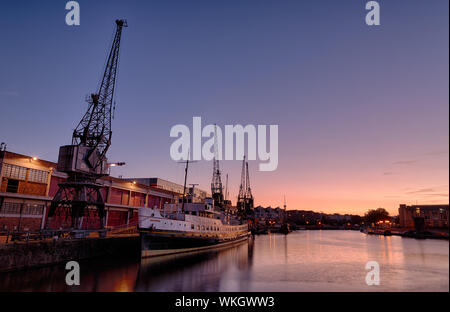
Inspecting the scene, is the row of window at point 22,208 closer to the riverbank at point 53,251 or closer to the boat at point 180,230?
the riverbank at point 53,251

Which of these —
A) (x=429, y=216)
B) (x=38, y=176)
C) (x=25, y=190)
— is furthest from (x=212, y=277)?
(x=429, y=216)

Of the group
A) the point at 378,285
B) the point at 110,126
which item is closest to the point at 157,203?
the point at 110,126

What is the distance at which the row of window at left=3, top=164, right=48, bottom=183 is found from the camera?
130 ft

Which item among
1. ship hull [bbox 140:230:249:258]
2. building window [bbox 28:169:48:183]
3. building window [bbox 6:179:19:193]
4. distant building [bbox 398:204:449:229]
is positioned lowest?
ship hull [bbox 140:230:249:258]

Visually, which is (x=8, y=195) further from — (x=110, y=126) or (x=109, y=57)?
(x=109, y=57)

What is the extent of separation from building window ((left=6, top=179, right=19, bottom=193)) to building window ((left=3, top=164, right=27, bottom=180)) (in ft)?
2.03

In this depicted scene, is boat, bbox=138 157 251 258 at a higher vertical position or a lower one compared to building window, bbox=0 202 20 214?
lower

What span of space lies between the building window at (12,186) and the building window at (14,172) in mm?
618

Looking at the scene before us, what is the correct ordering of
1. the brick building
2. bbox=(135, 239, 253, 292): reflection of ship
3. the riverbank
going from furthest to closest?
1. the brick building
2. the riverbank
3. bbox=(135, 239, 253, 292): reflection of ship

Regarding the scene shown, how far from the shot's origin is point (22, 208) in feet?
136

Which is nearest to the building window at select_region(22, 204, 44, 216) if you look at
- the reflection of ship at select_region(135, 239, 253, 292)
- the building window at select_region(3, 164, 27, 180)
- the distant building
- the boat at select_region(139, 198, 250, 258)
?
the building window at select_region(3, 164, 27, 180)

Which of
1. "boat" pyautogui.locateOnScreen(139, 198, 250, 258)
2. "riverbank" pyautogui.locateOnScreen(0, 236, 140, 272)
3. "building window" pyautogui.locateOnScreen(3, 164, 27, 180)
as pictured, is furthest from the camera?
"building window" pyautogui.locateOnScreen(3, 164, 27, 180)

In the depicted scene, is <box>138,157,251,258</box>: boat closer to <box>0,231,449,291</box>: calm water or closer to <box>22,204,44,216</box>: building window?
<box>0,231,449,291</box>: calm water
